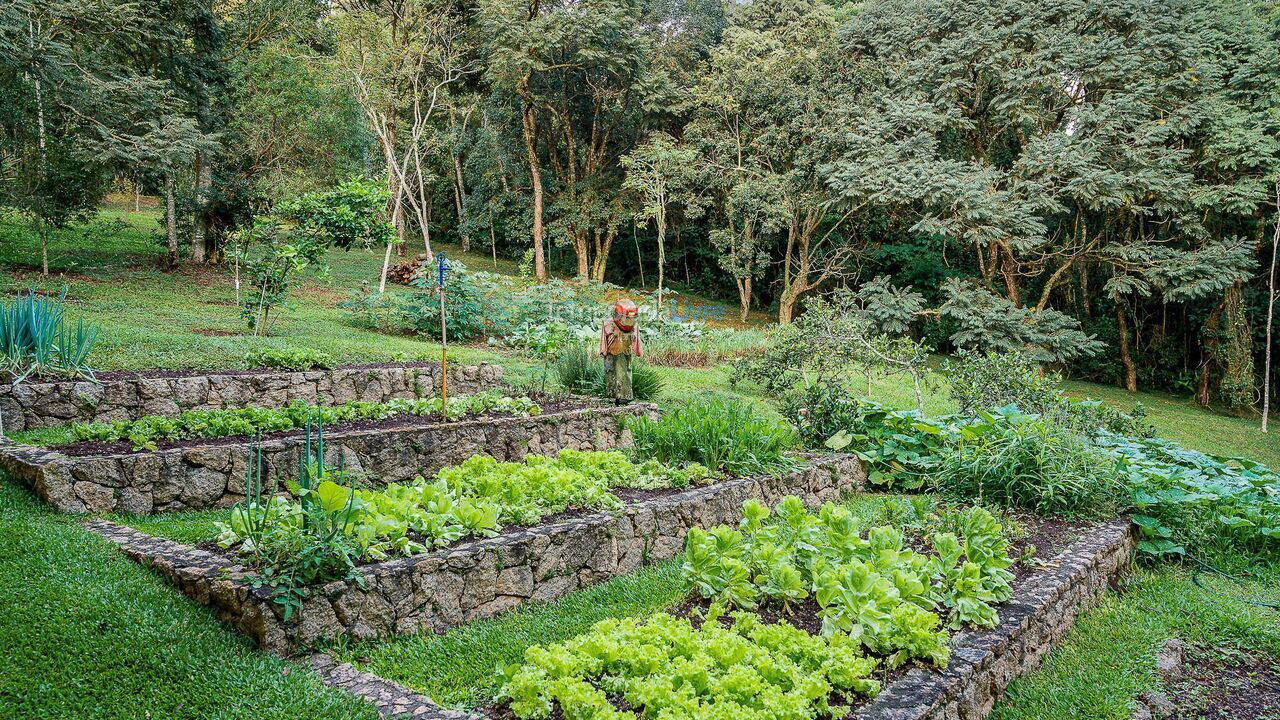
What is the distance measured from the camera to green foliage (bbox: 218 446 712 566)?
129 inches

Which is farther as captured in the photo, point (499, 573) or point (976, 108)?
point (976, 108)

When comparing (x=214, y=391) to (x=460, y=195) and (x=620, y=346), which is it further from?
(x=460, y=195)

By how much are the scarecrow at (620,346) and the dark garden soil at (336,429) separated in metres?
0.37

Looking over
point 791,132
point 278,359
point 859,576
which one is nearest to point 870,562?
point 859,576

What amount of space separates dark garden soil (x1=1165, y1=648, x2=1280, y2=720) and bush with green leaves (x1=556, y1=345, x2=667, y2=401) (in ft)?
19.2

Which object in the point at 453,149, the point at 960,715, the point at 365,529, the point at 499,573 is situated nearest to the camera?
the point at 960,715

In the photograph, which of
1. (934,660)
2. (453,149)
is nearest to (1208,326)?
(934,660)

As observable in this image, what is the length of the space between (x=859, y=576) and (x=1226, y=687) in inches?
86.1

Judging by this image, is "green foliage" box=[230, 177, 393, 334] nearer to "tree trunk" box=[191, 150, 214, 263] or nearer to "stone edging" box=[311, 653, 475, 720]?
"tree trunk" box=[191, 150, 214, 263]

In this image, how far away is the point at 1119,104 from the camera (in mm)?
14398

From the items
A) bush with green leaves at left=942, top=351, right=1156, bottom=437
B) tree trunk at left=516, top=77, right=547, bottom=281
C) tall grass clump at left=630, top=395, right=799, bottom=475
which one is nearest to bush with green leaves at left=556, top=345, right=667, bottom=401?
tall grass clump at left=630, top=395, right=799, bottom=475

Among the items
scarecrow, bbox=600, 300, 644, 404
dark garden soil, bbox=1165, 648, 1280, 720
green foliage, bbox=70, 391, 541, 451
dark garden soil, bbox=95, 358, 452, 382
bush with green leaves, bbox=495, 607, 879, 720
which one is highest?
scarecrow, bbox=600, 300, 644, 404

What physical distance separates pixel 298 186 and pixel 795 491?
53.0 feet

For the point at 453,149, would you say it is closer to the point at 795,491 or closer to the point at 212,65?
the point at 212,65
